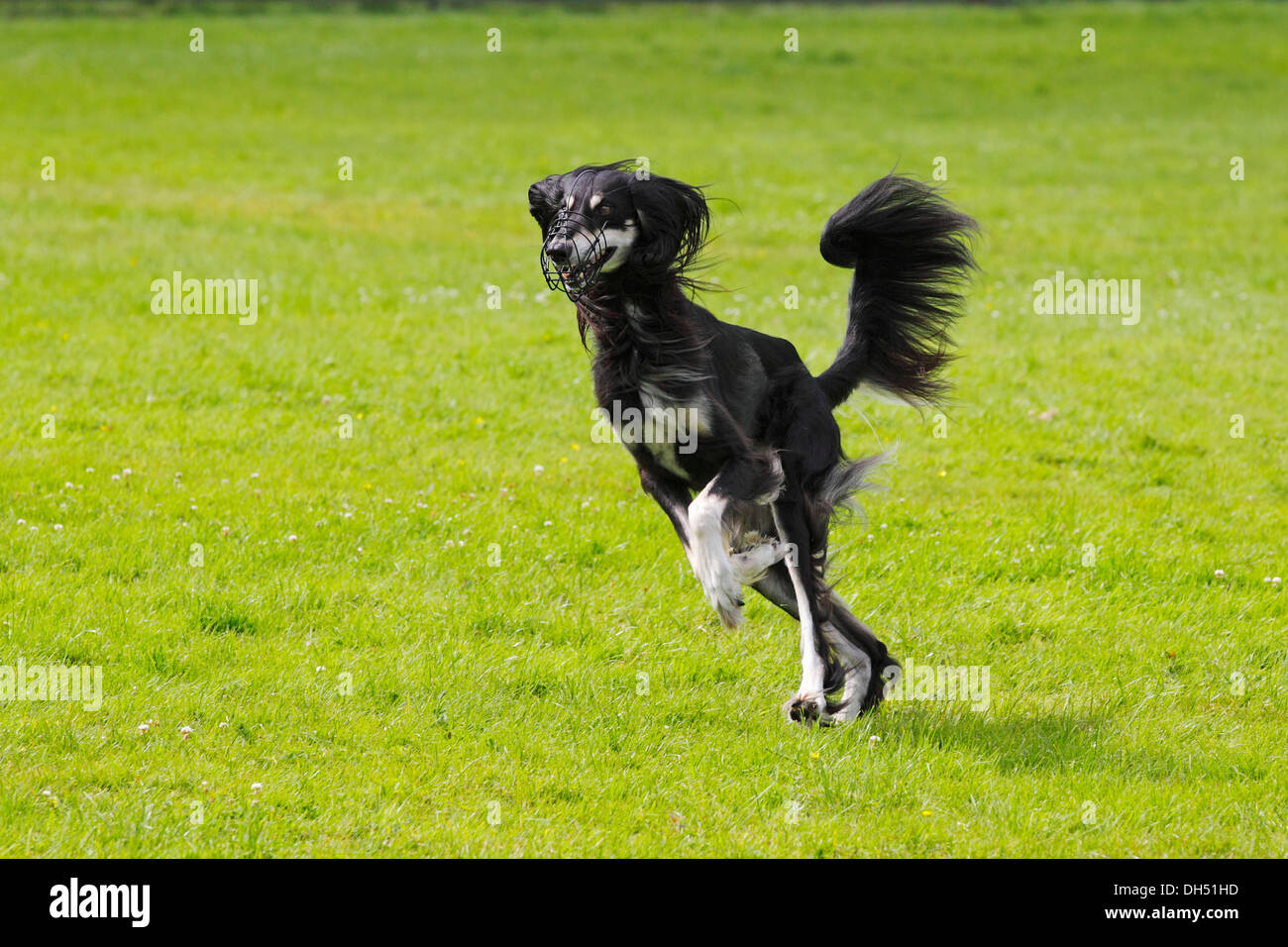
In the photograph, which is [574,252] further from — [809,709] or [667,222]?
[809,709]

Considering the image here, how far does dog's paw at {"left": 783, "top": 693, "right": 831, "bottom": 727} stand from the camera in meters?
6.34

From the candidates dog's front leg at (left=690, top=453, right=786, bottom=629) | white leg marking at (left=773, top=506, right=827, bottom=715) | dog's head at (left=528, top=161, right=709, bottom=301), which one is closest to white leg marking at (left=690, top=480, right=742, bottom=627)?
dog's front leg at (left=690, top=453, right=786, bottom=629)

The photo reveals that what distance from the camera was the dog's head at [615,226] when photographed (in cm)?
593

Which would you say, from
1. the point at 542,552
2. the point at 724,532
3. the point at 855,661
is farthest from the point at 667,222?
the point at 542,552

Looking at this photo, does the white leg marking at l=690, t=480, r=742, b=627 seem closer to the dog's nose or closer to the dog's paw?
the dog's paw

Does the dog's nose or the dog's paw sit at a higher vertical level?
the dog's nose

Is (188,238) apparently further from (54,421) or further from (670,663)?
(670,663)

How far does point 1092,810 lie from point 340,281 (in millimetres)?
11841

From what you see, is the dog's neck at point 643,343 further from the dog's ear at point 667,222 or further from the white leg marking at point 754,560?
the white leg marking at point 754,560

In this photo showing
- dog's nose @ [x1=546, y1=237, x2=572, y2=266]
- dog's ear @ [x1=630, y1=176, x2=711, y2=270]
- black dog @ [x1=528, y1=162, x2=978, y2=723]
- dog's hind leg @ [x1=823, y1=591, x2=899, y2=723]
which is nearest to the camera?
dog's nose @ [x1=546, y1=237, x2=572, y2=266]

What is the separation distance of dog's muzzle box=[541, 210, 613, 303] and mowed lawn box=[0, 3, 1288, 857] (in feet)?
6.46

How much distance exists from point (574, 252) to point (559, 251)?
9 centimetres

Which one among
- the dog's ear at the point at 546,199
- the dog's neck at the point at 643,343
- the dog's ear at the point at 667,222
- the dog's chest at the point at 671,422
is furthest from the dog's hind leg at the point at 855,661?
the dog's ear at the point at 546,199
